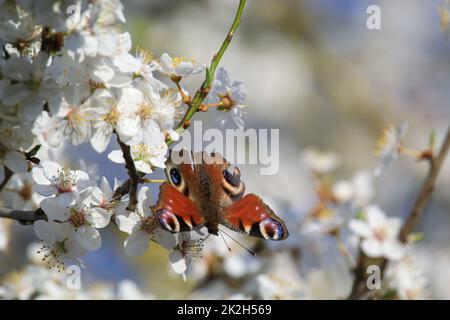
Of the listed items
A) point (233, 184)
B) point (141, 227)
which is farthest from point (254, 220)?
point (141, 227)

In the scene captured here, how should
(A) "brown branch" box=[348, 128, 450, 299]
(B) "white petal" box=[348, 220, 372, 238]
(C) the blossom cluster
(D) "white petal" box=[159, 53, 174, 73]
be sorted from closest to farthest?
(C) the blossom cluster, (D) "white petal" box=[159, 53, 174, 73], (A) "brown branch" box=[348, 128, 450, 299], (B) "white petal" box=[348, 220, 372, 238]

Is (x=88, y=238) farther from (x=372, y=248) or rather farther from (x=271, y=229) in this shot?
(x=372, y=248)

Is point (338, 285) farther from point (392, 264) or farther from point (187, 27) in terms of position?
point (187, 27)

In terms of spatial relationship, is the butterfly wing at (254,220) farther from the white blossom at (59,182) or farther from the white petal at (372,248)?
the white petal at (372,248)

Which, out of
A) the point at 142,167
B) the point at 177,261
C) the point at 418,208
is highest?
the point at 142,167

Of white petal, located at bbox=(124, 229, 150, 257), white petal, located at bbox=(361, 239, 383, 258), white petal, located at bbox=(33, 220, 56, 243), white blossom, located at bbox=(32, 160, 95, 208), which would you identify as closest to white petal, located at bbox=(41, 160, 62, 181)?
white blossom, located at bbox=(32, 160, 95, 208)

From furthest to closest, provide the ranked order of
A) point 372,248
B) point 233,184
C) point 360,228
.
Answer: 1. point 360,228
2. point 372,248
3. point 233,184

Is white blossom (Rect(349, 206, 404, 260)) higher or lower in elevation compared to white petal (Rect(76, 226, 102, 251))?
lower

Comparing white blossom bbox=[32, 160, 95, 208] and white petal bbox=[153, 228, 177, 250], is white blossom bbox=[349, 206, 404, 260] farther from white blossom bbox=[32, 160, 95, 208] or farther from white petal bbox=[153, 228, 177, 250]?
white blossom bbox=[32, 160, 95, 208]
